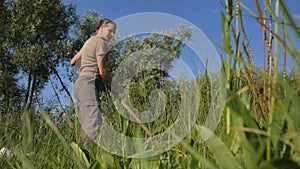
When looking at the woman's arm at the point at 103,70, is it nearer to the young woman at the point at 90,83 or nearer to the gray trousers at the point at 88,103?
the young woman at the point at 90,83

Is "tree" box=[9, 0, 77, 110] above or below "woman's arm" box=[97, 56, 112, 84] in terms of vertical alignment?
above

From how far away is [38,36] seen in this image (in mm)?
22750

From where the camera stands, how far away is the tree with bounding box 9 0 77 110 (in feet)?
70.4

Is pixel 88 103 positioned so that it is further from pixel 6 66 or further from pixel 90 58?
A: pixel 6 66

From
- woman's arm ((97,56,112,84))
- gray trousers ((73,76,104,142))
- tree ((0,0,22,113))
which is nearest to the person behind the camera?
woman's arm ((97,56,112,84))

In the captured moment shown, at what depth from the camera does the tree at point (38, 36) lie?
70.4 ft

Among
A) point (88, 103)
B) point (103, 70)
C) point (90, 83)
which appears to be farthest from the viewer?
point (90, 83)

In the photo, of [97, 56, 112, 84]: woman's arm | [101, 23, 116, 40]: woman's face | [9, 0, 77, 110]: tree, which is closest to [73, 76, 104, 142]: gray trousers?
[97, 56, 112, 84]: woman's arm

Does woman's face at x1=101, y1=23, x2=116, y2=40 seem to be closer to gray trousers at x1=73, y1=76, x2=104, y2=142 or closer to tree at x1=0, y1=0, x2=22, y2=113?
gray trousers at x1=73, y1=76, x2=104, y2=142

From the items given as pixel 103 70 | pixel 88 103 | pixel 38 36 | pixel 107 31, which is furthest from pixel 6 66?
pixel 103 70

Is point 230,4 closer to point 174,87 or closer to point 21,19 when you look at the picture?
point 174,87

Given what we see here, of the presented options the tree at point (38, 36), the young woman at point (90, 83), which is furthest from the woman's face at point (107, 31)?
the tree at point (38, 36)

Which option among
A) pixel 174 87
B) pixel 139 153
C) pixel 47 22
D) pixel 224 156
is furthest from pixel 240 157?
pixel 47 22

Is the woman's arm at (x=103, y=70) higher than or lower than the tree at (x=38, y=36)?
lower
